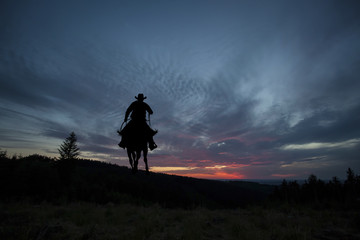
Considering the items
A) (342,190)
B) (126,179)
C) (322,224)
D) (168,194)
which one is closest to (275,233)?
(322,224)

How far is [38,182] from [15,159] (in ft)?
26.6

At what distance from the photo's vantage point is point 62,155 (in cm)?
5412

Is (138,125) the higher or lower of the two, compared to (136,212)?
higher

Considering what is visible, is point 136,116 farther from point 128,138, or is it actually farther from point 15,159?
point 15,159

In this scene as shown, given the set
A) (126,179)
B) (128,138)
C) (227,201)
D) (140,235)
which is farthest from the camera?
(227,201)

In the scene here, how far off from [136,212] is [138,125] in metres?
18.8

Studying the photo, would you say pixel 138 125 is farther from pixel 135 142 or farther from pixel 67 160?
pixel 67 160

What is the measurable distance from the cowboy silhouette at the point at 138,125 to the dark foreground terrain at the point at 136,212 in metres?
7.40

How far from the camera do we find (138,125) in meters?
4.54

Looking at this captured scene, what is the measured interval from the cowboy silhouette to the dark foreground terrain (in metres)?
7.40

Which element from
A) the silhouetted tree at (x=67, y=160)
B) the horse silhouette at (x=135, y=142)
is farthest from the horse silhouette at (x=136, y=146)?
the silhouetted tree at (x=67, y=160)

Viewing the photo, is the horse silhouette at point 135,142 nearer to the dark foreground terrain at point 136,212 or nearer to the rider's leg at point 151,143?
the rider's leg at point 151,143

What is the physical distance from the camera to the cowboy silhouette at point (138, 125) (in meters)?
4.46

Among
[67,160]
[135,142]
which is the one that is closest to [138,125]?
[135,142]
